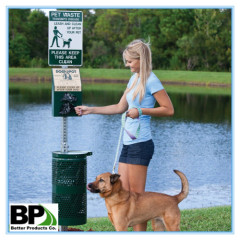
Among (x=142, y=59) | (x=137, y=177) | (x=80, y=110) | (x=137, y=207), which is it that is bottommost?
(x=137, y=207)

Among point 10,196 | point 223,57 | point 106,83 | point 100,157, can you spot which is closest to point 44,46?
point 106,83

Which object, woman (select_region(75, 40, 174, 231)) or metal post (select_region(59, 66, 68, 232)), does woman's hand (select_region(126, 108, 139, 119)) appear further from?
metal post (select_region(59, 66, 68, 232))

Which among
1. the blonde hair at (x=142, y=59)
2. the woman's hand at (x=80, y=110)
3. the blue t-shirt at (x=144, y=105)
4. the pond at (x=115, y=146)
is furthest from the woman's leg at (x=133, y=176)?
the pond at (x=115, y=146)

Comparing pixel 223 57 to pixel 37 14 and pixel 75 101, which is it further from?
pixel 75 101

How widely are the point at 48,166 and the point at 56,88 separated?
8654 millimetres

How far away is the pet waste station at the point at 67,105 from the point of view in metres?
6.29

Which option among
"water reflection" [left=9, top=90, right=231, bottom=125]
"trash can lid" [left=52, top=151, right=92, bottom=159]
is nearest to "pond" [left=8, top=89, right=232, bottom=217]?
"water reflection" [left=9, top=90, right=231, bottom=125]

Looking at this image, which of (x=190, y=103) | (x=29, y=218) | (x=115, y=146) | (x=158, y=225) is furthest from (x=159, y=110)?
(x=190, y=103)

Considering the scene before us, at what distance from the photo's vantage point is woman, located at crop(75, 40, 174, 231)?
5.62m

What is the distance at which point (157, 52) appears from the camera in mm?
29875

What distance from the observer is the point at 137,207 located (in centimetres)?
572

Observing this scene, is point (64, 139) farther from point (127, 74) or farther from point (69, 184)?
point (127, 74)

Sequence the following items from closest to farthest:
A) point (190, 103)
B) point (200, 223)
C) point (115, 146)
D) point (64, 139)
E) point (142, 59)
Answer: point (142, 59), point (64, 139), point (200, 223), point (115, 146), point (190, 103)

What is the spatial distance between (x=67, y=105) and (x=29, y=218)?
1.16m
